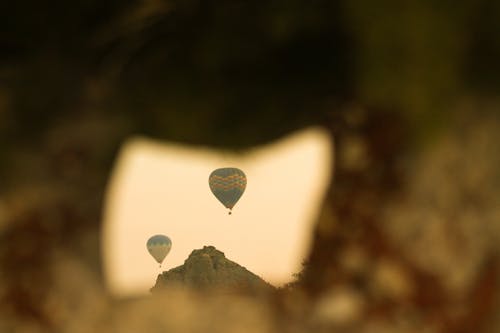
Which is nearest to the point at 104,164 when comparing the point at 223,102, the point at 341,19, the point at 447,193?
the point at 223,102

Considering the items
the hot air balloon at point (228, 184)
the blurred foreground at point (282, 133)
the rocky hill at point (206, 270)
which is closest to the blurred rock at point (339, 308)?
the blurred foreground at point (282, 133)

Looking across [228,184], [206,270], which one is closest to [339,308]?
[206,270]

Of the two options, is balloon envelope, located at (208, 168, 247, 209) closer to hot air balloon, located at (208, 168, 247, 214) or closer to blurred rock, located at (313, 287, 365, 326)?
hot air balloon, located at (208, 168, 247, 214)

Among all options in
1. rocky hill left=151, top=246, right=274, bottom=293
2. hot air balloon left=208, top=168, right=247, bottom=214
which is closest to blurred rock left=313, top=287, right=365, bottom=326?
rocky hill left=151, top=246, right=274, bottom=293

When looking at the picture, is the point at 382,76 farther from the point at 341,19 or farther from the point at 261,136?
the point at 261,136

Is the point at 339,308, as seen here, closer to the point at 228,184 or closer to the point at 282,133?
the point at 282,133

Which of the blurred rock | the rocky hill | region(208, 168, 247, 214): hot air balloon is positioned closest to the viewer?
the blurred rock
